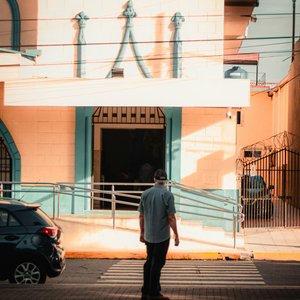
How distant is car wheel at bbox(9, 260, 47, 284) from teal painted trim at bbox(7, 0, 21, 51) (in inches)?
423

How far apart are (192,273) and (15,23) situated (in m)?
10.2

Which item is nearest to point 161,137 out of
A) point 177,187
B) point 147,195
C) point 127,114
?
point 127,114

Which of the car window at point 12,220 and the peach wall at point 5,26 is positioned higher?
the peach wall at point 5,26

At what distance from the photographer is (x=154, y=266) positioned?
1069 cm

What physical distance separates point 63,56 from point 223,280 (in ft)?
32.8

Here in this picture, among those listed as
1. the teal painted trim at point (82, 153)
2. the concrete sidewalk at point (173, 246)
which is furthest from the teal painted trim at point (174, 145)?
the teal painted trim at point (82, 153)

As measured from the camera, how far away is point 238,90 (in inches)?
819

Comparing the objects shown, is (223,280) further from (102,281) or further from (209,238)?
(209,238)

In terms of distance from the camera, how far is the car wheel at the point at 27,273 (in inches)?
521

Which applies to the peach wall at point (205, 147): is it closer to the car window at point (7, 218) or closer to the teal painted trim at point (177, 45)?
the teal painted trim at point (177, 45)

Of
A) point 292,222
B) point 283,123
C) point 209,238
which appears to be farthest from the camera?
point 283,123

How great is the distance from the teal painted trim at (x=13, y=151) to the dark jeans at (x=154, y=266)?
12.3 m

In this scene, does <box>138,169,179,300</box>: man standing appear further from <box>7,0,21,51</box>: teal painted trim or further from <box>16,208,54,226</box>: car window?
<box>7,0,21,51</box>: teal painted trim

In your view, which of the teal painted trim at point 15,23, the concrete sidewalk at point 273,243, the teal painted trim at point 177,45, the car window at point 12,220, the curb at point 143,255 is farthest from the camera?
the teal painted trim at point 15,23
